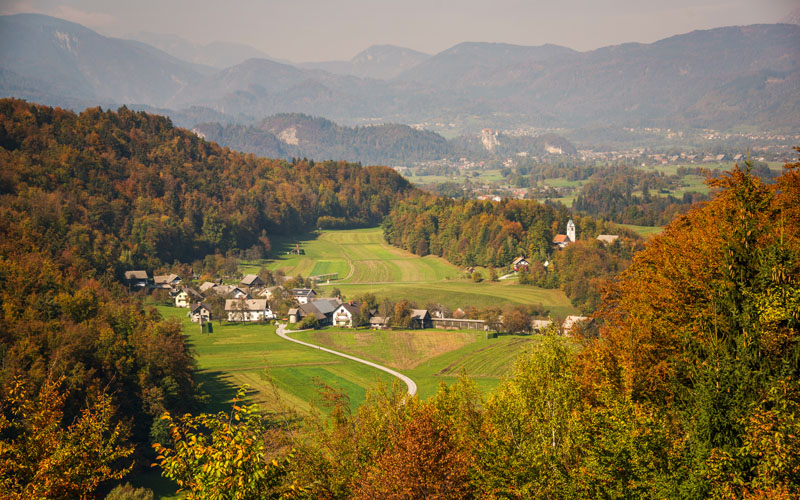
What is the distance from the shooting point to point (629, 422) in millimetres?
11125

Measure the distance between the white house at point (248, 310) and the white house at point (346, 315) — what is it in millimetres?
7066

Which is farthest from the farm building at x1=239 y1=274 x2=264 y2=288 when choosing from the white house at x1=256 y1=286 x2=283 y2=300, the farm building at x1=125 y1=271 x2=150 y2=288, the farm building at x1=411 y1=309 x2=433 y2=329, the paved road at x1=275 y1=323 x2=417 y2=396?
the farm building at x1=411 y1=309 x2=433 y2=329

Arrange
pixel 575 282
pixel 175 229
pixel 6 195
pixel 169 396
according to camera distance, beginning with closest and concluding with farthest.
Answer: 1. pixel 169 396
2. pixel 6 195
3. pixel 575 282
4. pixel 175 229

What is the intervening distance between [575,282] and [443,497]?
186 feet

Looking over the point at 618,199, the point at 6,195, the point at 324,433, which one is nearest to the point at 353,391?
the point at 324,433

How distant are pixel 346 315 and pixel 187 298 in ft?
58.0

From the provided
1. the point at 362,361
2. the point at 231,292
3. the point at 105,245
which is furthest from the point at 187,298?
the point at 362,361

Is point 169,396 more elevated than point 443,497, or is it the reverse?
point 443,497

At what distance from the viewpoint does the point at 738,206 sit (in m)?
14.0

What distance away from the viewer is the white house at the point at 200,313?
5894cm

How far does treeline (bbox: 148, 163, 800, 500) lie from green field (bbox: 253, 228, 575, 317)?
43.5 meters

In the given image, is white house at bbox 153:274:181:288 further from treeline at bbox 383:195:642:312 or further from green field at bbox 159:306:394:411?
treeline at bbox 383:195:642:312

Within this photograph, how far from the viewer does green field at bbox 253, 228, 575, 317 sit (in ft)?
212

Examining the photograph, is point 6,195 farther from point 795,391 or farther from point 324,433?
point 795,391
